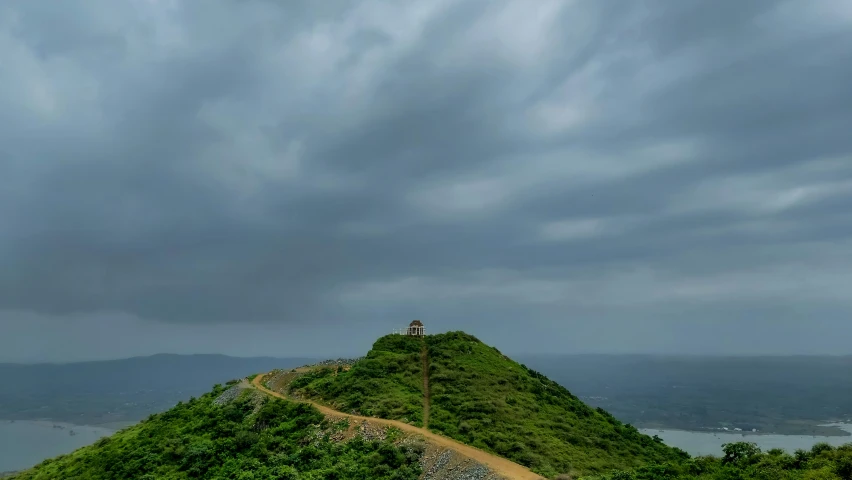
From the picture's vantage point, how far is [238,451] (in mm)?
38156

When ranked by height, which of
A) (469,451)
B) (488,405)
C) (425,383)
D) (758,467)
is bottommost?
(469,451)

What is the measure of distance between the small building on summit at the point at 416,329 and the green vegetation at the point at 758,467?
38.8 metres

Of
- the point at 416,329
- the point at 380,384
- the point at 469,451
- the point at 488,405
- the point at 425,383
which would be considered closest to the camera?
the point at 469,451

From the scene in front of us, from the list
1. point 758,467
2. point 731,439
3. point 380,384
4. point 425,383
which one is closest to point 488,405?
point 425,383

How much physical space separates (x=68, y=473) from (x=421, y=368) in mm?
35957

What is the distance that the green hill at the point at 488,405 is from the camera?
36094 mm

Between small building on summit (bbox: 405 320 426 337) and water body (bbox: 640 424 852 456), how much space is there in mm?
70735

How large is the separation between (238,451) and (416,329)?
30.3m

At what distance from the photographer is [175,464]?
38875mm

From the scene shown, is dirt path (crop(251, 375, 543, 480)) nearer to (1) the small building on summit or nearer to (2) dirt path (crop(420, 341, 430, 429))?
(2) dirt path (crop(420, 341, 430, 429))

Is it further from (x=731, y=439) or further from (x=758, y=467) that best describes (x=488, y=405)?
(x=731, y=439)

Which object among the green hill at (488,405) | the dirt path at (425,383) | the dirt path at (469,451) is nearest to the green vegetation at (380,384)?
the green hill at (488,405)

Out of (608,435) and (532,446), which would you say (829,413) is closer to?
(608,435)

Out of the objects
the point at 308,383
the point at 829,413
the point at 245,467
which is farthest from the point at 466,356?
the point at 829,413
